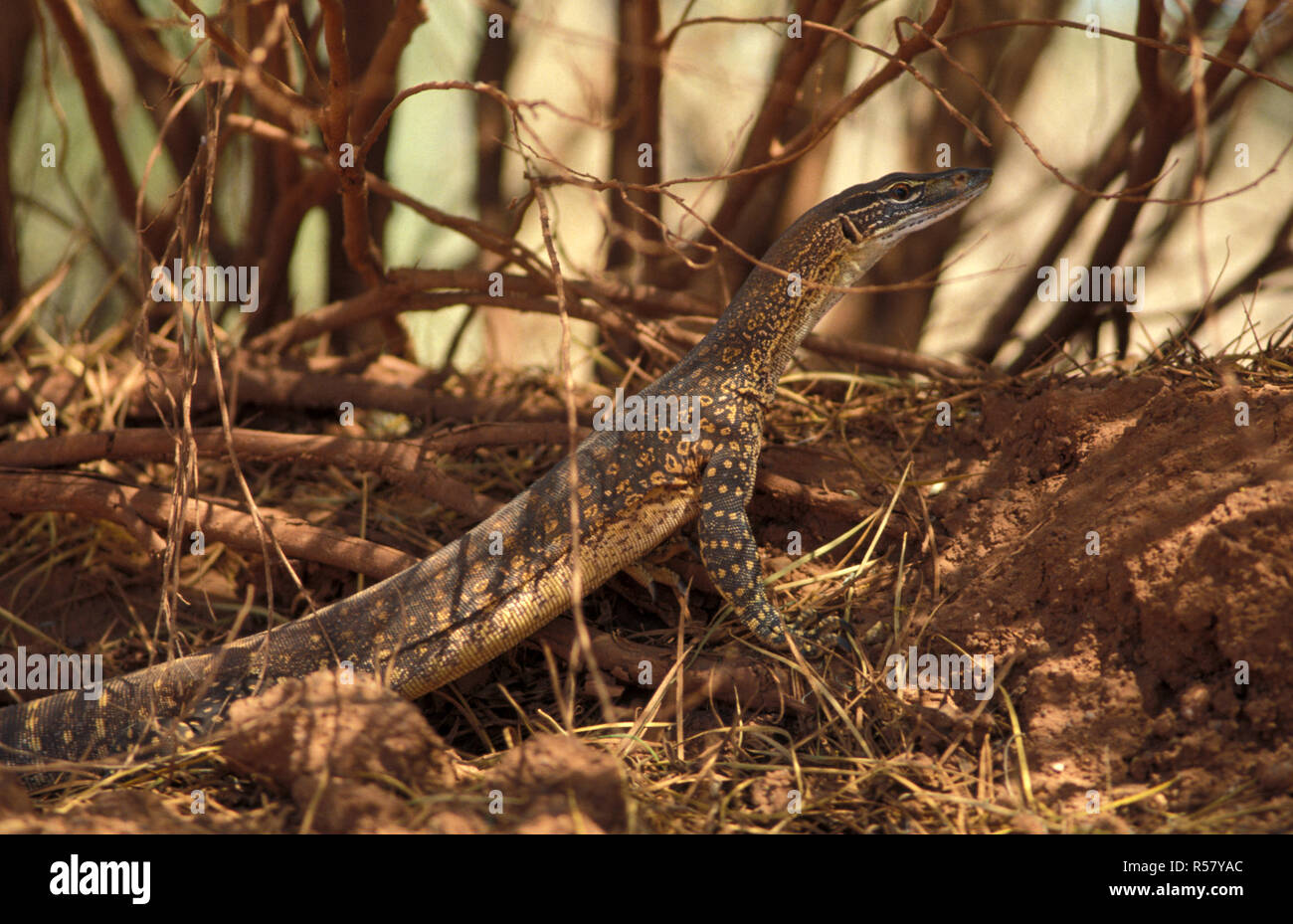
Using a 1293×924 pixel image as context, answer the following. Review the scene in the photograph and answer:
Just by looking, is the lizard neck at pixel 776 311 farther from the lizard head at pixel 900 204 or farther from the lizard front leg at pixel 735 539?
the lizard front leg at pixel 735 539

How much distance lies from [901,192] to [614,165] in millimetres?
2555

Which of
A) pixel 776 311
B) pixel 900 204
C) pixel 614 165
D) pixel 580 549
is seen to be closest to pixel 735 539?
pixel 580 549

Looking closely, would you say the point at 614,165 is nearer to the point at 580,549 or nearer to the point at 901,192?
the point at 901,192

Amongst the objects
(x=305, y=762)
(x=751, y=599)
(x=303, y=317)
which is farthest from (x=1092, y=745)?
(x=303, y=317)

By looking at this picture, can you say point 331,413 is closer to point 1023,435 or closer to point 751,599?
point 751,599

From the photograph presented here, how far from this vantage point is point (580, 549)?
3.86m

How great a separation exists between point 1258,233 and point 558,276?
7818 mm

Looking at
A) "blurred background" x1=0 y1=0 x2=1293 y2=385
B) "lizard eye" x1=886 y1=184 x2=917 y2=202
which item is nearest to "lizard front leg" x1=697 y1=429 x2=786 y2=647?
"blurred background" x1=0 y1=0 x2=1293 y2=385

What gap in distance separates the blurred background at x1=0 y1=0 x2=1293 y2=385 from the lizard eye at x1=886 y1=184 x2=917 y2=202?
405mm

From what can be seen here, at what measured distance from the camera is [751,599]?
3613mm

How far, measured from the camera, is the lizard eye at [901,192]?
3.90m

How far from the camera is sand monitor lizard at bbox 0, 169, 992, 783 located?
3703 millimetres

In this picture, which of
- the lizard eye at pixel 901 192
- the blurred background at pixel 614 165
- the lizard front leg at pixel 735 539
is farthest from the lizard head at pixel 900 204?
the lizard front leg at pixel 735 539

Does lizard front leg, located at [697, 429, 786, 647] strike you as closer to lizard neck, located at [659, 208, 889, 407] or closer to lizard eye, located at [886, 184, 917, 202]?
lizard neck, located at [659, 208, 889, 407]
